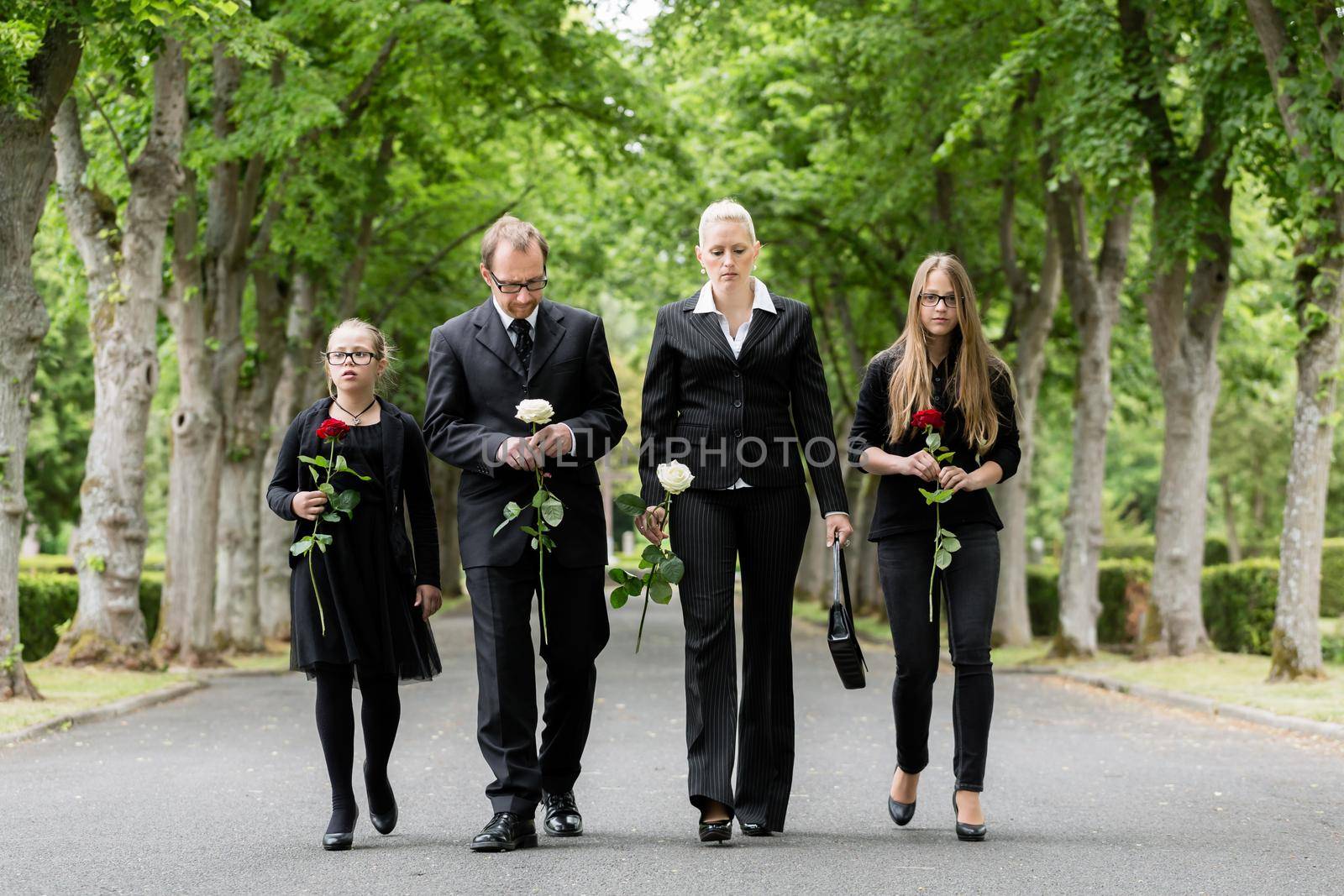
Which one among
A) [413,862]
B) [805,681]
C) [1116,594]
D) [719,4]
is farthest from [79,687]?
[1116,594]

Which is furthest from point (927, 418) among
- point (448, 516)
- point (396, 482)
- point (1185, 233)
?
point (448, 516)

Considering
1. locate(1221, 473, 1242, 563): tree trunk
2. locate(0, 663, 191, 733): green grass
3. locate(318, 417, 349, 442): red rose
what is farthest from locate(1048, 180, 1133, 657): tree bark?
locate(1221, 473, 1242, 563): tree trunk

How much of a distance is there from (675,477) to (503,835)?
1418mm

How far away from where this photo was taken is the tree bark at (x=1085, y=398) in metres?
19.3

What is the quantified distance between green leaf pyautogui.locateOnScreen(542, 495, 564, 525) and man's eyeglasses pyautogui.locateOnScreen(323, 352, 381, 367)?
0.94m

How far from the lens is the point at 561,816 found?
6.31 metres

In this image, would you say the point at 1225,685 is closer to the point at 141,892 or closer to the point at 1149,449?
the point at 141,892

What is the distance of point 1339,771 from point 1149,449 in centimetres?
4481

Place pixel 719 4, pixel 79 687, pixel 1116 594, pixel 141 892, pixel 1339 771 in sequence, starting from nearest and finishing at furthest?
pixel 141 892 < pixel 1339 771 < pixel 79 687 < pixel 719 4 < pixel 1116 594

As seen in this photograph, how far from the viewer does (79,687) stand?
14.2 meters

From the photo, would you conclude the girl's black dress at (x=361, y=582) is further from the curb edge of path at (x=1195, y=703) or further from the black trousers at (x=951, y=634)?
the curb edge of path at (x=1195, y=703)

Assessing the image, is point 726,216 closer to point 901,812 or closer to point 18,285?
point 901,812

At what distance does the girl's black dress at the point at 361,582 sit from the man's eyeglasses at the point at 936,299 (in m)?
2.05

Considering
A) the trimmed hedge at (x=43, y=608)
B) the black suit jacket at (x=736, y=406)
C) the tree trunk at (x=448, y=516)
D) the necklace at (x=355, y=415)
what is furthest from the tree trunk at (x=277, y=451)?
the black suit jacket at (x=736, y=406)
